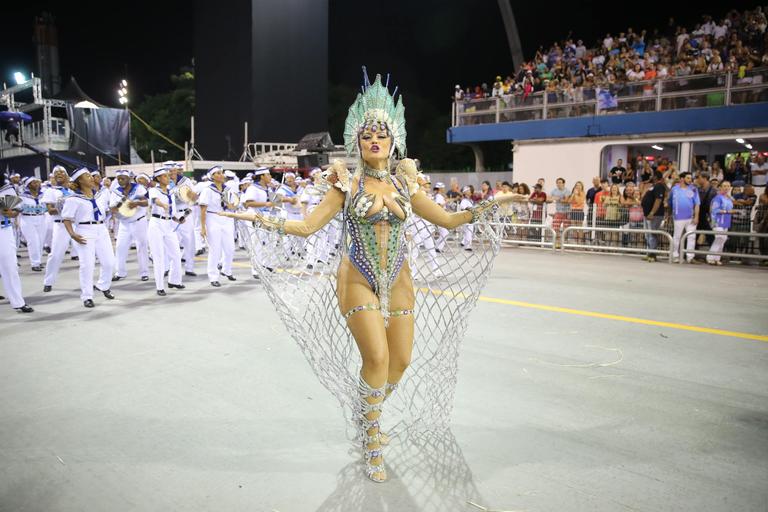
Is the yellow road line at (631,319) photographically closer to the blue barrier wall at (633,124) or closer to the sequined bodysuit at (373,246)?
the sequined bodysuit at (373,246)

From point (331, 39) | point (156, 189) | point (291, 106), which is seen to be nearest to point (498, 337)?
point (156, 189)

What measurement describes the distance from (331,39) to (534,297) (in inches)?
1738

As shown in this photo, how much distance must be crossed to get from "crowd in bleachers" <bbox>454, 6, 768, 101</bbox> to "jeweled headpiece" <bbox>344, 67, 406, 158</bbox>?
667 inches

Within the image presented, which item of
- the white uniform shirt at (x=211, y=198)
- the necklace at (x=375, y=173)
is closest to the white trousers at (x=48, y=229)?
the white uniform shirt at (x=211, y=198)

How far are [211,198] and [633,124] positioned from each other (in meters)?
14.0

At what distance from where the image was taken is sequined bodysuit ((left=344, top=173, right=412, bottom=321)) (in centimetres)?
361

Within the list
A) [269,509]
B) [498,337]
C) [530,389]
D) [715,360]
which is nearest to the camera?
[269,509]

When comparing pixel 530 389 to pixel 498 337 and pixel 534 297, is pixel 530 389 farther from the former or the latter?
pixel 534 297

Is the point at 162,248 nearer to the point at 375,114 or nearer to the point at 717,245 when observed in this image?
the point at 375,114

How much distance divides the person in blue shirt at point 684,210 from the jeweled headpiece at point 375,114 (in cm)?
1122

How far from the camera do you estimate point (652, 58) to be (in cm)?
1916

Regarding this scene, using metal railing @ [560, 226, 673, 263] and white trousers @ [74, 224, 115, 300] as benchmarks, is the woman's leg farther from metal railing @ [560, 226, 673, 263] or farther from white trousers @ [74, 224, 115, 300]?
metal railing @ [560, 226, 673, 263]

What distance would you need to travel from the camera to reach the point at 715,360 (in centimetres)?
574

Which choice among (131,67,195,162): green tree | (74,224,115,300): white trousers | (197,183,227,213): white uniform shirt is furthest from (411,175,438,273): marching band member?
(131,67,195,162): green tree
